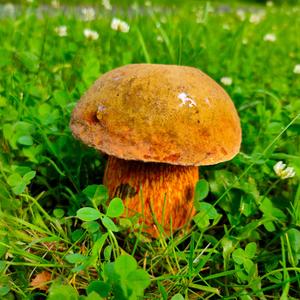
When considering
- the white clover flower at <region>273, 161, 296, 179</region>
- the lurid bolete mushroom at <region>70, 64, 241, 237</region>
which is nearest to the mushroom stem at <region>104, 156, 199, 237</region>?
the lurid bolete mushroom at <region>70, 64, 241, 237</region>

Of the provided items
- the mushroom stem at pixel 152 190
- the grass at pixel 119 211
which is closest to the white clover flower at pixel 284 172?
the grass at pixel 119 211

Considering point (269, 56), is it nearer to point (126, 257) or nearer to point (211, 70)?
point (211, 70)

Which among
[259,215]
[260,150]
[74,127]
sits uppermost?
[74,127]

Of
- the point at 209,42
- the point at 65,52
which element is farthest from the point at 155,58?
the point at 209,42

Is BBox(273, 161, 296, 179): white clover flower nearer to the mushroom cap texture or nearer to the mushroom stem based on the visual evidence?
the mushroom cap texture

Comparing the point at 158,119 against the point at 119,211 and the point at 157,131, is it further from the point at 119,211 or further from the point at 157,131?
the point at 119,211

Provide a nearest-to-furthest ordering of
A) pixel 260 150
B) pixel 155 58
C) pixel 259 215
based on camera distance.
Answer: pixel 259 215 → pixel 260 150 → pixel 155 58

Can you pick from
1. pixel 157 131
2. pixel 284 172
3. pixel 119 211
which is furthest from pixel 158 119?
pixel 284 172
